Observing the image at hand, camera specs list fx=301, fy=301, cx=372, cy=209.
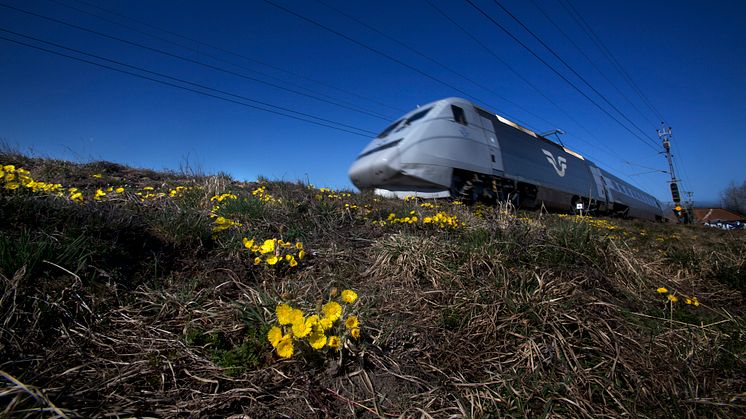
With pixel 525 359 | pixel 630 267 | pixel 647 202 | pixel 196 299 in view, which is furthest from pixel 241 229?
pixel 647 202

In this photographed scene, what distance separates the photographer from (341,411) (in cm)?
99

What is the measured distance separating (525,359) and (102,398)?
58.2 inches

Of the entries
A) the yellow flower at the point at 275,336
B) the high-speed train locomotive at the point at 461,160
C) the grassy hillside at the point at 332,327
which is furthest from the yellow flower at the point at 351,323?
the high-speed train locomotive at the point at 461,160

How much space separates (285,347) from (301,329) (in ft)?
0.27

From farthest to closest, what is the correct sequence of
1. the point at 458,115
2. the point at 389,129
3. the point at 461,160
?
1. the point at 389,129
2. the point at 458,115
3. the point at 461,160

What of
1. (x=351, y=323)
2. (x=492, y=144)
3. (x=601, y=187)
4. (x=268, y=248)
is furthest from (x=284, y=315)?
(x=601, y=187)

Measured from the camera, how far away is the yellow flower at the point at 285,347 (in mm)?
1081

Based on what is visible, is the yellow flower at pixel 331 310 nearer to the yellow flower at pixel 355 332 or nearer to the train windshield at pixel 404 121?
the yellow flower at pixel 355 332

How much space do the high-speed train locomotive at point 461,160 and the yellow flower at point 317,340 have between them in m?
4.51

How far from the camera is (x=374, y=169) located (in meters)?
6.28

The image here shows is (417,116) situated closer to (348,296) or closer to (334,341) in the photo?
(348,296)

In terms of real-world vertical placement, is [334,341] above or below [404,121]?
below

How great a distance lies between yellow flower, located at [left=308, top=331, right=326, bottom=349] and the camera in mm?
1101

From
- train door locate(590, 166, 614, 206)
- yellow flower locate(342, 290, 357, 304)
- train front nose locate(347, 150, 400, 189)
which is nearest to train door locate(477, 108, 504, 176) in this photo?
train front nose locate(347, 150, 400, 189)
